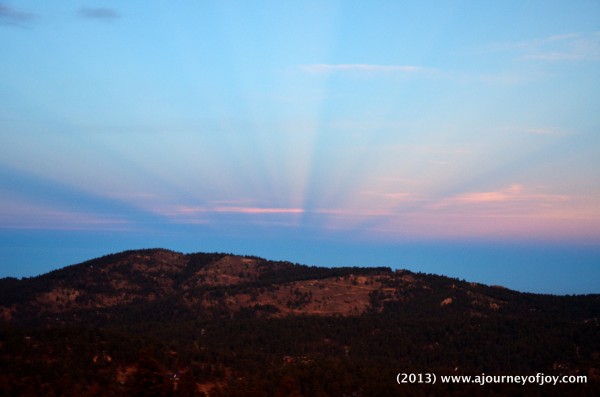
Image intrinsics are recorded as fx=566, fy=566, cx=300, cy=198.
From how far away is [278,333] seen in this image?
380 feet

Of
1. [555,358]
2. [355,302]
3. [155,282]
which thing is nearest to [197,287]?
[155,282]

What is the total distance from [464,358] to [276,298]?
2624 inches

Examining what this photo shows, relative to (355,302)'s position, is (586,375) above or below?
below

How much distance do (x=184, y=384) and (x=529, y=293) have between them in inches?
5227

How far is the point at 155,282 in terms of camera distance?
18862cm

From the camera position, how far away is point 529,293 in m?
171

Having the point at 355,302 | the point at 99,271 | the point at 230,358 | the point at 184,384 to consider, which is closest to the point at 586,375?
the point at 230,358

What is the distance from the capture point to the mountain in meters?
71.3

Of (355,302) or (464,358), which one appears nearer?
(464,358)

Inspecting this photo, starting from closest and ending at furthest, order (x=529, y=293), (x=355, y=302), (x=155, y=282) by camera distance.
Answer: (x=355, y=302) < (x=529, y=293) < (x=155, y=282)

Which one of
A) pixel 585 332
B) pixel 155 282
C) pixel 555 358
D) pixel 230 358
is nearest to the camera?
pixel 230 358

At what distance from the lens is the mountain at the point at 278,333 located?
71.3 m

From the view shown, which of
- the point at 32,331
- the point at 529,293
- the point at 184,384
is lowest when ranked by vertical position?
the point at 184,384

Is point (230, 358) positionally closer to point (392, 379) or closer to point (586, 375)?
point (392, 379)
